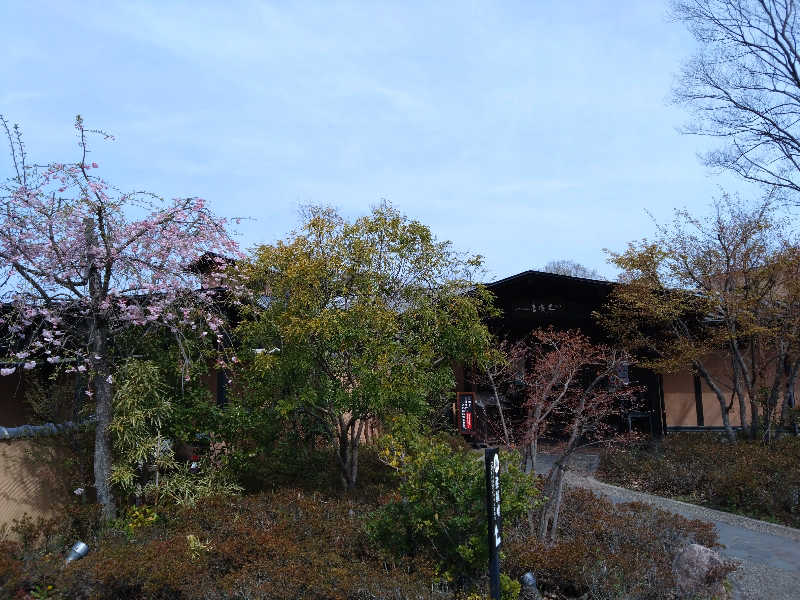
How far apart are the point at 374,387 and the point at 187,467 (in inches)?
113

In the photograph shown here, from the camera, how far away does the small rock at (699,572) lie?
6.49 m

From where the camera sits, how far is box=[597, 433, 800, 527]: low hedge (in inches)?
406

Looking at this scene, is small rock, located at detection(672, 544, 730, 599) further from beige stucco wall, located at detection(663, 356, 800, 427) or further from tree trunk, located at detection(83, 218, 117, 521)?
beige stucco wall, located at detection(663, 356, 800, 427)

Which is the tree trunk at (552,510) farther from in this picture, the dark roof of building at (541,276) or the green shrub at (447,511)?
the dark roof of building at (541,276)

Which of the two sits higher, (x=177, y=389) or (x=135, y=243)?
(x=135, y=243)

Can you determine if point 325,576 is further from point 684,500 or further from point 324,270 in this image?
point 684,500

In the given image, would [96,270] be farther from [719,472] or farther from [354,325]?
[719,472]

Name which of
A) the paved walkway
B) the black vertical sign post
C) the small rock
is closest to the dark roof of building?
the paved walkway

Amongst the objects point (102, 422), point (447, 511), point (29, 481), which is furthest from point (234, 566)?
point (29, 481)

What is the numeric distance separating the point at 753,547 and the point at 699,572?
2479 millimetres

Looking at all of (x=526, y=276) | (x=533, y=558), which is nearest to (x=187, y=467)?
(x=533, y=558)

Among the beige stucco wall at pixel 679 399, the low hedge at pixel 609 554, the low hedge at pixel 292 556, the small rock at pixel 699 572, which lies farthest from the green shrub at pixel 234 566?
the beige stucco wall at pixel 679 399

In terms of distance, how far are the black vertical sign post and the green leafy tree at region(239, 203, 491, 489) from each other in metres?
Result: 3.21

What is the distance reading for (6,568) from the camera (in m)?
6.21
